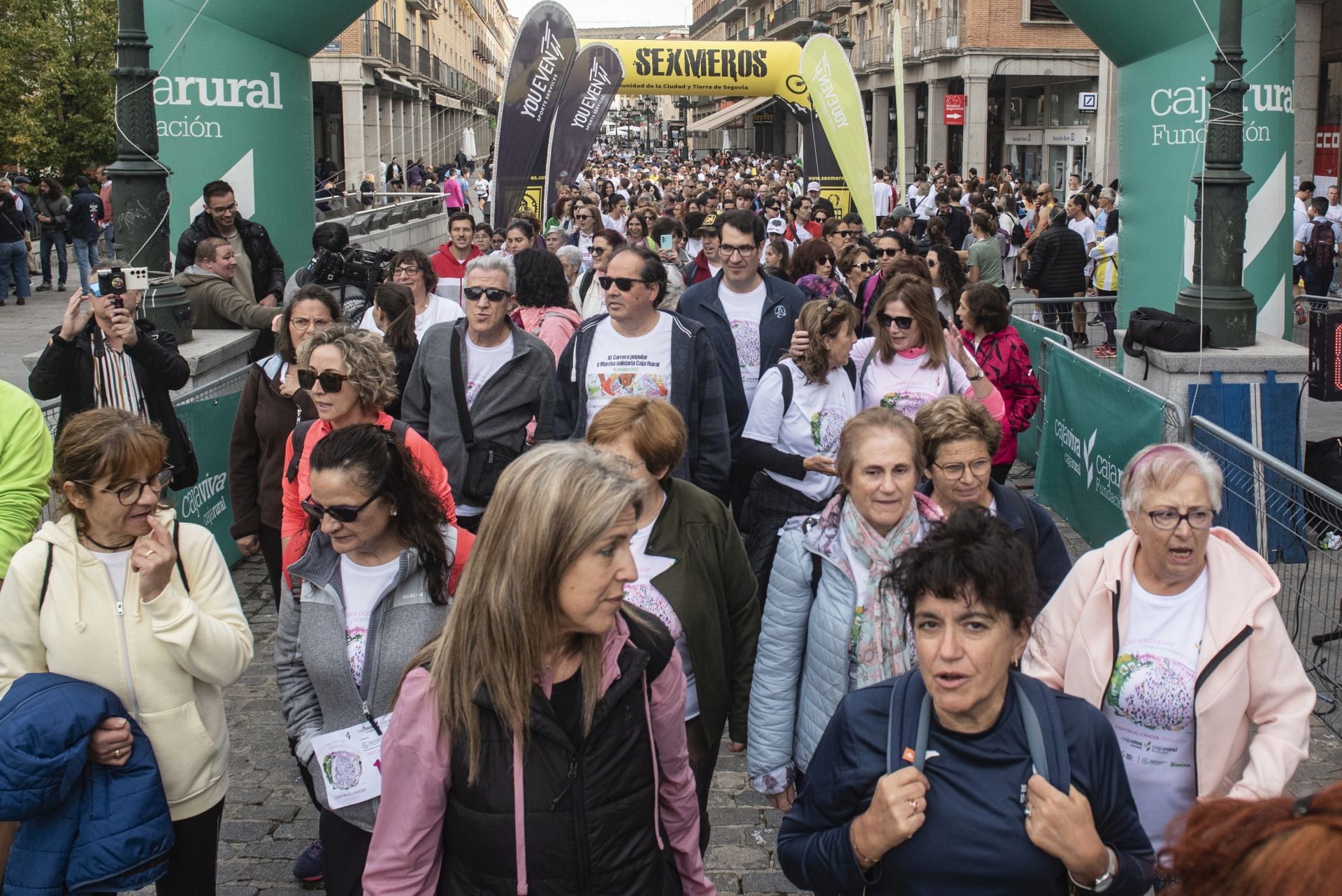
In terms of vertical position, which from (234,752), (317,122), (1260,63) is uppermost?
(317,122)

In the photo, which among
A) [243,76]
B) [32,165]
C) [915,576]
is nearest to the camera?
[915,576]

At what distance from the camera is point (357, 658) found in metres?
3.36

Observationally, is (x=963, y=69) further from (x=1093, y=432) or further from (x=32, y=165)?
(x=1093, y=432)

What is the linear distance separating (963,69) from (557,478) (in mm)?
44001

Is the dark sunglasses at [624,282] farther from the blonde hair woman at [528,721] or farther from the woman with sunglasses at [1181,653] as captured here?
the blonde hair woman at [528,721]

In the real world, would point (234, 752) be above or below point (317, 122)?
below

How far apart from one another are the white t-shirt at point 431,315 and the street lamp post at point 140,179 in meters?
1.33

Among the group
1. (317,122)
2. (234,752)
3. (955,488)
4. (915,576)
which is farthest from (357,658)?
(317,122)

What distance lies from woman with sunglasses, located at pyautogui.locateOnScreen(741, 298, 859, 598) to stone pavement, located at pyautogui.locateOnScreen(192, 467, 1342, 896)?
868 millimetres

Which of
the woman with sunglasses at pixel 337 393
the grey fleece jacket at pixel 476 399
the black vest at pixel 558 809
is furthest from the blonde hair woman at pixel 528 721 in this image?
the grey fleece jacket at pixel 476 399

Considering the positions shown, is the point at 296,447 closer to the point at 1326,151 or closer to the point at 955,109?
the point at 1326,151

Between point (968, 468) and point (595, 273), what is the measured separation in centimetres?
628

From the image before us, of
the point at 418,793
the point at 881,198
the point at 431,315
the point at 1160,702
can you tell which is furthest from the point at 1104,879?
the point at 881,198

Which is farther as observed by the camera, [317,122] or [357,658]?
[317,122]
